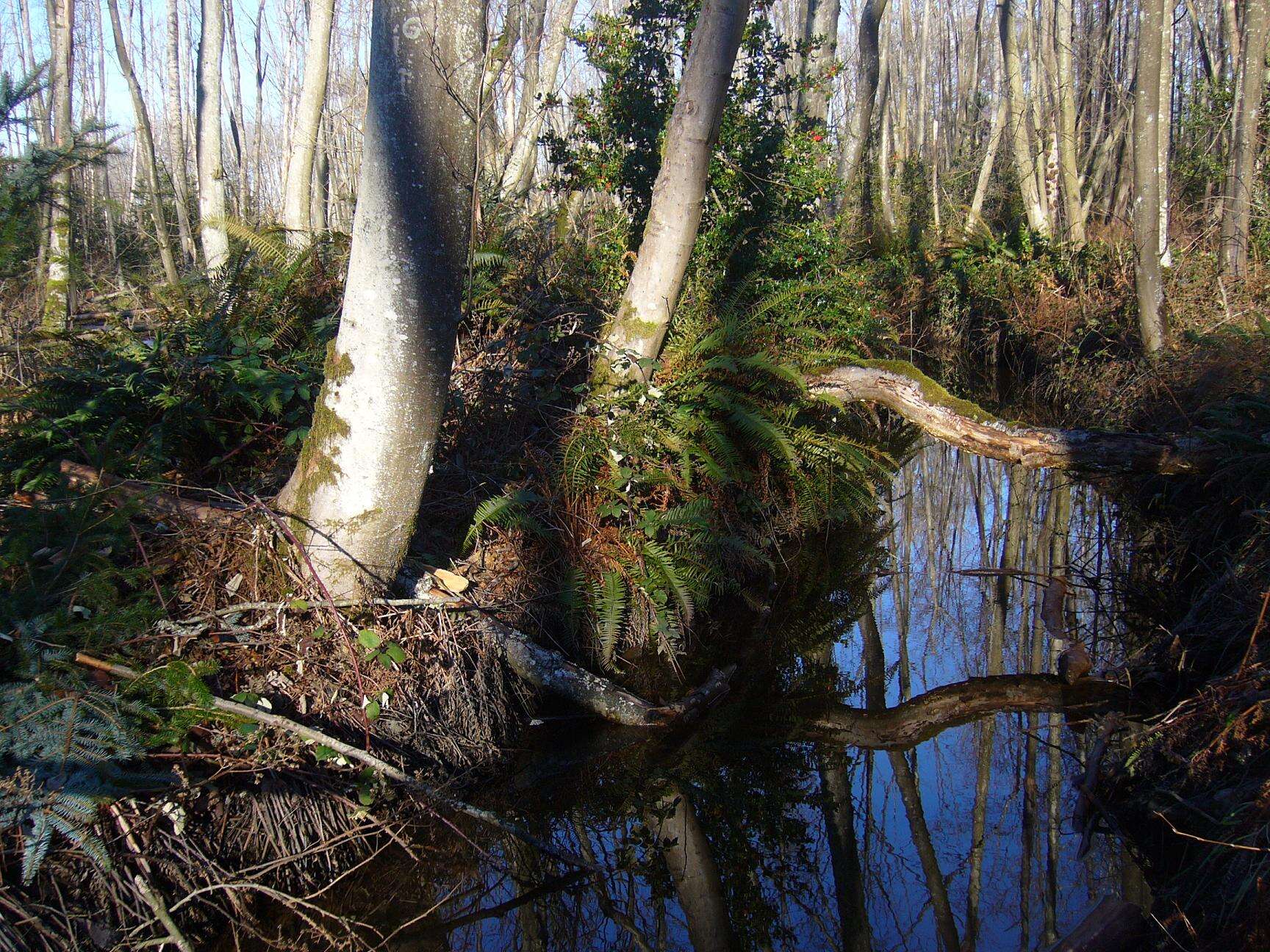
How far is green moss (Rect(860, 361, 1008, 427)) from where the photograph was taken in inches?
254

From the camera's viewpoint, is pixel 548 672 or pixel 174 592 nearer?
pixel 174 592

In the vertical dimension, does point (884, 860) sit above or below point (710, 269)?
below

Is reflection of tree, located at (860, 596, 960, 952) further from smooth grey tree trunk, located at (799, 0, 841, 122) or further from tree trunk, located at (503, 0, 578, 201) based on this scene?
smooth grey tree trunk, located at (799, 0, 841, 122)

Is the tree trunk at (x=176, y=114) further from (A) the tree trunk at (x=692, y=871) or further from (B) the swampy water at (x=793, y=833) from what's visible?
(A) the tree trunk at (x=692, y=871)

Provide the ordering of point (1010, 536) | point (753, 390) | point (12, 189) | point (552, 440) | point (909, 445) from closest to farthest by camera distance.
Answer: point (12, 189), point (552, 440), point (753, 390), point (1010, 536), point (909, 445)

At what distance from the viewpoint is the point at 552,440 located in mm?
6059

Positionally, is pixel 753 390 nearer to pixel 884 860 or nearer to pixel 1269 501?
pixel 1269 501

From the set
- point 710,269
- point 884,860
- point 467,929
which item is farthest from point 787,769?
point 710,269

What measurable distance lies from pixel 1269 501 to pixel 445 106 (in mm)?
4561

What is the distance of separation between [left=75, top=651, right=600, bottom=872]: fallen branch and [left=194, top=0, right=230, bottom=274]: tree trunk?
5.95m

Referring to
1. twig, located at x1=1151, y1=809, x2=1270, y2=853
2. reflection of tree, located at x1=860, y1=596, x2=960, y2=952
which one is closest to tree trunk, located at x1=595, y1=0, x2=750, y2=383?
Result: reflection of tree, located at x1=860, y1=596, x2=960, y2=952

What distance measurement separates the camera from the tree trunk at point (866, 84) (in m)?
15.1

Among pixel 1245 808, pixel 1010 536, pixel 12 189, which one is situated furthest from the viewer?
pixel 1010 536

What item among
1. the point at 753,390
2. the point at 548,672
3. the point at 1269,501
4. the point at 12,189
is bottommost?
the point at 548,672
